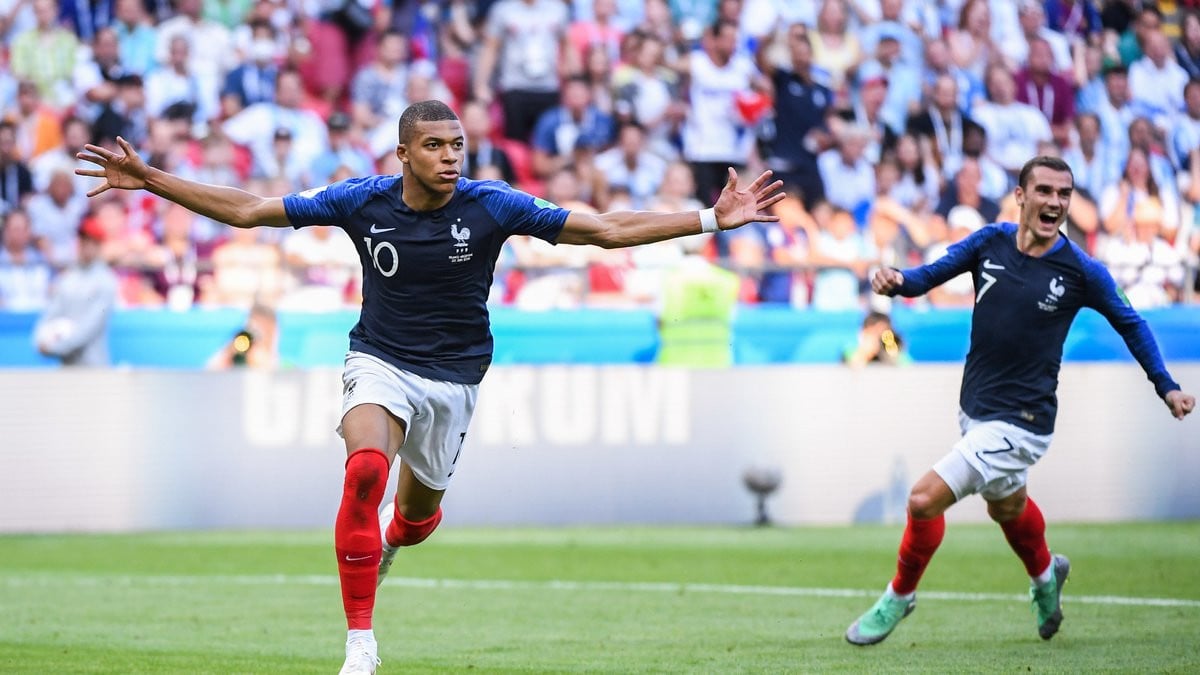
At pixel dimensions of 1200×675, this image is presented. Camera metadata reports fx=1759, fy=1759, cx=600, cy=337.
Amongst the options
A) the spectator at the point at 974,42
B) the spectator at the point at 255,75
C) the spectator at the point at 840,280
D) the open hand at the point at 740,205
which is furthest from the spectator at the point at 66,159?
the open hand at the point at 740,205

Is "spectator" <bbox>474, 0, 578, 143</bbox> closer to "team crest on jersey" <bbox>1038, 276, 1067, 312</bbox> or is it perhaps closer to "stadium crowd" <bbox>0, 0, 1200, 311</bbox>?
"stadium crowd" <bbox>0, 0, 1200, 311</bbox>

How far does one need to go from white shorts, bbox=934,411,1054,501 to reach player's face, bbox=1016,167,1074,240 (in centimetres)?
101

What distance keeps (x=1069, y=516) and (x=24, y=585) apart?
950 cm

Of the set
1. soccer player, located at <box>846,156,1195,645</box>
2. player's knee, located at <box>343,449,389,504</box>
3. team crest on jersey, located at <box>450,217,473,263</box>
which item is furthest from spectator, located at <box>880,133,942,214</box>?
player's knee, located at <box>343,449,389,504</box>

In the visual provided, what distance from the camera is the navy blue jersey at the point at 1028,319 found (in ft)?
28.9

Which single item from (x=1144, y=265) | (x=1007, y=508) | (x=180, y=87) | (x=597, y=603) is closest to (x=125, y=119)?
(x=180, y=87)

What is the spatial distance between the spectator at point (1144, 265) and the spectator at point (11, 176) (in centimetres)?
1058

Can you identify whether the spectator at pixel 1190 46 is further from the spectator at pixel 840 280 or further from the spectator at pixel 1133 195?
the spectator at pixel 840 280

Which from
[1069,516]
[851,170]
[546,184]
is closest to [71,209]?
[546,184]

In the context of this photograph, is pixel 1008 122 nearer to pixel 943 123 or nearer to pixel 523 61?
pixel 943 123

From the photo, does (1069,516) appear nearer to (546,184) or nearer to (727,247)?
(727,247)

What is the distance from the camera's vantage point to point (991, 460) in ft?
28.5

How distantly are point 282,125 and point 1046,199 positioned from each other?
37.7 feet

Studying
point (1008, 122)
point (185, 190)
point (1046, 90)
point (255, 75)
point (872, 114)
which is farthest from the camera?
point (1046, 90)
